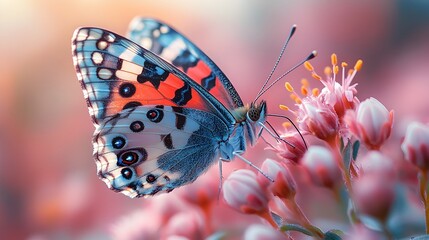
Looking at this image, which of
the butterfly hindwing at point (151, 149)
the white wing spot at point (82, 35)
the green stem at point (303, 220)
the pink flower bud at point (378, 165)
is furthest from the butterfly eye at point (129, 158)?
the pink flower bud at point (378, 165)

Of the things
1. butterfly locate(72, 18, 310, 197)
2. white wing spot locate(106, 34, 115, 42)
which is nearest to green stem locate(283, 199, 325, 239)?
butterfly locate(72, 18, 310, 197)

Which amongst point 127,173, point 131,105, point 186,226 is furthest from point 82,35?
point 186,226

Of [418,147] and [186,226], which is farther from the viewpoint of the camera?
[186,226]

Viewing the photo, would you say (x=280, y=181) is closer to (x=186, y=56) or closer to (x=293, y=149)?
(x=293, y=149)

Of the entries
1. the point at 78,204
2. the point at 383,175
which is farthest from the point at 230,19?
the point at 383,175

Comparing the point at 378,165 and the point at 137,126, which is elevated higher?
the point at 137,126

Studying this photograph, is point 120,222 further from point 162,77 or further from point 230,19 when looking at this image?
point 230,19
